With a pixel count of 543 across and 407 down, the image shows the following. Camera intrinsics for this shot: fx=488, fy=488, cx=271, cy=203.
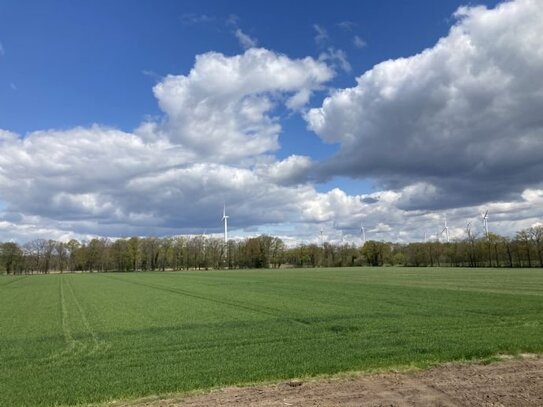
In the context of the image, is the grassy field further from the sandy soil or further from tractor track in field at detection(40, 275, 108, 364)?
the sandy soil

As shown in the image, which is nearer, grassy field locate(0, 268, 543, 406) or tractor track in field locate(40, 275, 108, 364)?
Result: grassy field locate(0, 268, 543, 406)

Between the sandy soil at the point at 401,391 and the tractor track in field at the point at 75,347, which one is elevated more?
the sandy soil at the point at 401,391

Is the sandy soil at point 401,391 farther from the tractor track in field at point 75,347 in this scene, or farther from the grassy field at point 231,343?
the tractor track in field at point 75,347

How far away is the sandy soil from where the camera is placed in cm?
1205

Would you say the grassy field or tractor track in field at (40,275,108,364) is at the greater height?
the grassy field

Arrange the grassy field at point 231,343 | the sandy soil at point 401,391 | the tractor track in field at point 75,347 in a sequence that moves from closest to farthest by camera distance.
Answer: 1. the sandy soil at point 401,391
2. the grassy field at point 231,343
3. the tractor track in field at point 75,347

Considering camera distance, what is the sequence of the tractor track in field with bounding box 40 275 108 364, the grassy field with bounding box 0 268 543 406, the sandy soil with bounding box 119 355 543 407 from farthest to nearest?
the tractor track in field with bounding box 40 275 108 364 < the grassy field with bounding box 0 268 543 406 < the sandy soil with bounding box 119 355 543 407

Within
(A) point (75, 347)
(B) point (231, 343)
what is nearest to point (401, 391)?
(B) point (231, 343)

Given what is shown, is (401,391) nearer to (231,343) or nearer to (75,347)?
(231,343)

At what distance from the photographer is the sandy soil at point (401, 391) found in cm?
1205

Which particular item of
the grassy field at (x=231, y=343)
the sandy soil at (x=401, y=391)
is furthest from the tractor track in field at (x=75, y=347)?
the sandy soil at (x=401, y=391)

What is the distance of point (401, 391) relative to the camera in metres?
13.0

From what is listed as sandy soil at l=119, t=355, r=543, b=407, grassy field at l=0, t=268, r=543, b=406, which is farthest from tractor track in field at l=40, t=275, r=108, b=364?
sandy soil at l=119, t=355, r=543, b=407

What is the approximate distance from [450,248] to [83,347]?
640ft
